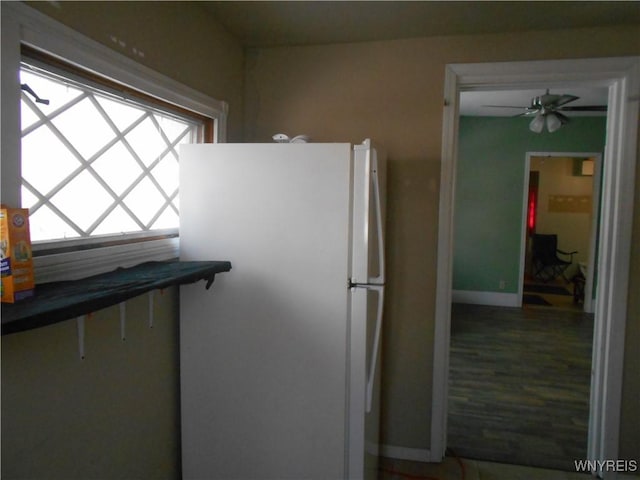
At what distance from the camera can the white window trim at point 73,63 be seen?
3.60 ft

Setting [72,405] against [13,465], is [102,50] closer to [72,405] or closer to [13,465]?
[72,405]

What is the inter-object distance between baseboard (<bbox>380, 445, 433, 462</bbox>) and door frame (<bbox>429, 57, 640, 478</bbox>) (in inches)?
19.1

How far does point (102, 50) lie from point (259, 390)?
Result: 4.45ft

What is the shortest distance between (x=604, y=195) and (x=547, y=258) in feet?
19.4

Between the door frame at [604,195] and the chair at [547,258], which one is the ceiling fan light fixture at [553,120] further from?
the chair at [547,258]

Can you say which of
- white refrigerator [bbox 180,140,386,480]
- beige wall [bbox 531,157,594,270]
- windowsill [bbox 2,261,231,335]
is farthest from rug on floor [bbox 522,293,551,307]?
windowsill [bbox 2,261,231,335]

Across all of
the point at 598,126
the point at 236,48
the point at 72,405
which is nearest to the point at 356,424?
the point at 72,405

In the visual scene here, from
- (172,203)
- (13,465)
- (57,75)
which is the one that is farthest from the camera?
(172,203)

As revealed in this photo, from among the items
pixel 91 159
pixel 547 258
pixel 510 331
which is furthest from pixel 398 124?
pixel 547 258

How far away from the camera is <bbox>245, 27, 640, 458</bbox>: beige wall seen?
90.4 inches

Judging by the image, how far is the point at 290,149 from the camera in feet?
5.42

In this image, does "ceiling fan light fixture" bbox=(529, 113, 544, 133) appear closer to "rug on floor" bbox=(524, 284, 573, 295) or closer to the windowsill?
"rug on floor" bbox=(524, 284, 573, 295)

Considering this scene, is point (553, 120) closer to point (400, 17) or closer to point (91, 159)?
point (400, 17)

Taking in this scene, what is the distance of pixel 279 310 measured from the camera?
170 centimetres
